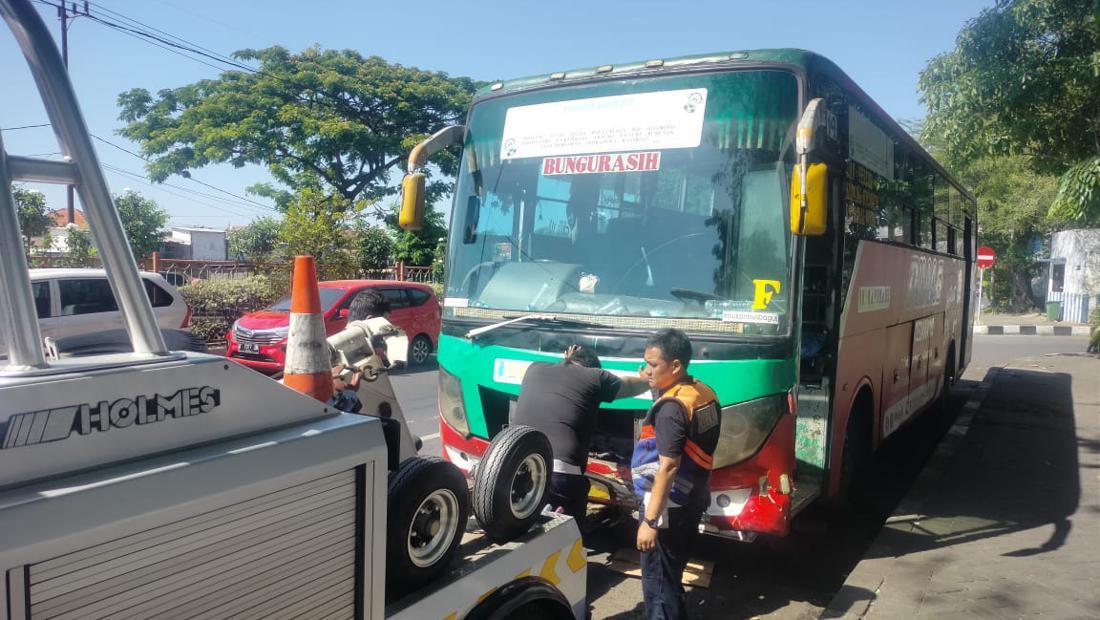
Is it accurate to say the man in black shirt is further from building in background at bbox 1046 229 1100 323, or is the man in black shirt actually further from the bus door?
building in background at bbox 1046 229 1100 323

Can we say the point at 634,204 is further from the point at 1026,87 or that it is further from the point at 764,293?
the point at 1026,87

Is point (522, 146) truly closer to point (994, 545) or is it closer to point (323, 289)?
point (994, 545)

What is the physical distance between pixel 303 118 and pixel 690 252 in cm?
2269

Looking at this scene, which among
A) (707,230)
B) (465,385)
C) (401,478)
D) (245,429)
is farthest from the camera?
(465,385)

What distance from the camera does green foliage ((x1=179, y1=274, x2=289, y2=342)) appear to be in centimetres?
1503

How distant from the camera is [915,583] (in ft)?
15.5

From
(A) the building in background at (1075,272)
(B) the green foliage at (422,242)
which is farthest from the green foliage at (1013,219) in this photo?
(B) the green foliage at (422,242)

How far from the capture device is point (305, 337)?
267 cm

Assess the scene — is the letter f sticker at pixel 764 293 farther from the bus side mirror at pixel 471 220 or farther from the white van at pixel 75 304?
the white van at pixel 75 304

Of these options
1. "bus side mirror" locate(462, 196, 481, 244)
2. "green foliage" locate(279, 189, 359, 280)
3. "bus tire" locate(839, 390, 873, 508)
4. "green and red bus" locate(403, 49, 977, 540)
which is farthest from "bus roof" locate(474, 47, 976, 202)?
"green foliage" locate(279, 189, 359, 280)

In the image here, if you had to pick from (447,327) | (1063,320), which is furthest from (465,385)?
(1063,320)

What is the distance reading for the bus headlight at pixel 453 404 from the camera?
532 centimetres

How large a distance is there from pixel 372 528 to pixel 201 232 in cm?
5331

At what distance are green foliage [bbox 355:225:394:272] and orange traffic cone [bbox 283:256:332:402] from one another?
54.7ft
